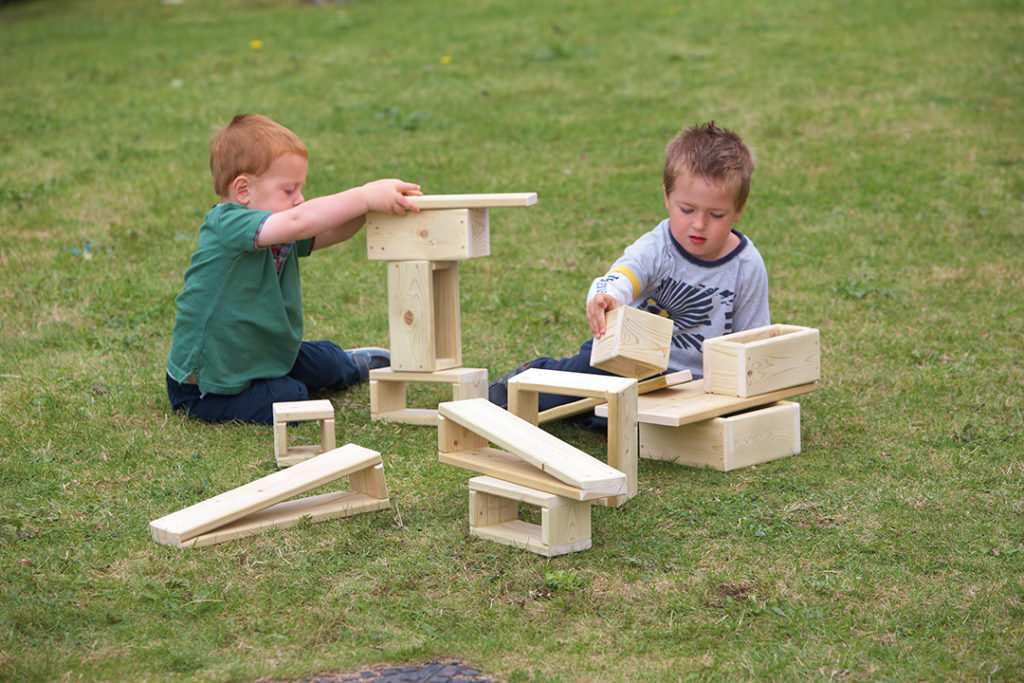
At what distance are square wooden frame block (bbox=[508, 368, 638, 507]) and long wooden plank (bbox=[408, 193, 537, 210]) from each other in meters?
0.91

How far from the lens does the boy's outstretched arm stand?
4516 millimetres

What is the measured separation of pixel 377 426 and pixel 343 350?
95 cm

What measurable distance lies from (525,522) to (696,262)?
5.30 ft

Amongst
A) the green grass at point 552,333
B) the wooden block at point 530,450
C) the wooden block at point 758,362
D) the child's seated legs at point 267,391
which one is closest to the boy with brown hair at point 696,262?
the wooden block at point 758,362

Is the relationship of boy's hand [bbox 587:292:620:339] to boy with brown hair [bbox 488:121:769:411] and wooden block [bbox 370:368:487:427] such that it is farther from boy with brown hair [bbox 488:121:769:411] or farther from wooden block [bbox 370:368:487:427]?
wooden block [bbox 370:368:487:427]

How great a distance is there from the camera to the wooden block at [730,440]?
4.09m

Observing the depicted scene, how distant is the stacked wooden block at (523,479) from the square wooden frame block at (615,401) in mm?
198

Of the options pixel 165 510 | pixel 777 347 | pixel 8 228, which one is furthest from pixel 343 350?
pixel 8 228

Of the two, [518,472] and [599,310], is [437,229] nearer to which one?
[599,310]

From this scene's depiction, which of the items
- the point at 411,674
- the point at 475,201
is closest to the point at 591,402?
the point at 475,201

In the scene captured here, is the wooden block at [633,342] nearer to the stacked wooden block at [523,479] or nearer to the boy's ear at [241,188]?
the stacked wooden block at [523,479]

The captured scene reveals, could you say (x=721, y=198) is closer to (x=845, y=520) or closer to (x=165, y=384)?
(x=845, y=520)

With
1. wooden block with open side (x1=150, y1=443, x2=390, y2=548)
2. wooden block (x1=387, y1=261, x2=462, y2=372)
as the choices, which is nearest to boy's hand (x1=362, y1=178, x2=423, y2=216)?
wooden block (x1=387, y1=261, x2=462, y2=372)

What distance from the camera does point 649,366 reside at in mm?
4105
